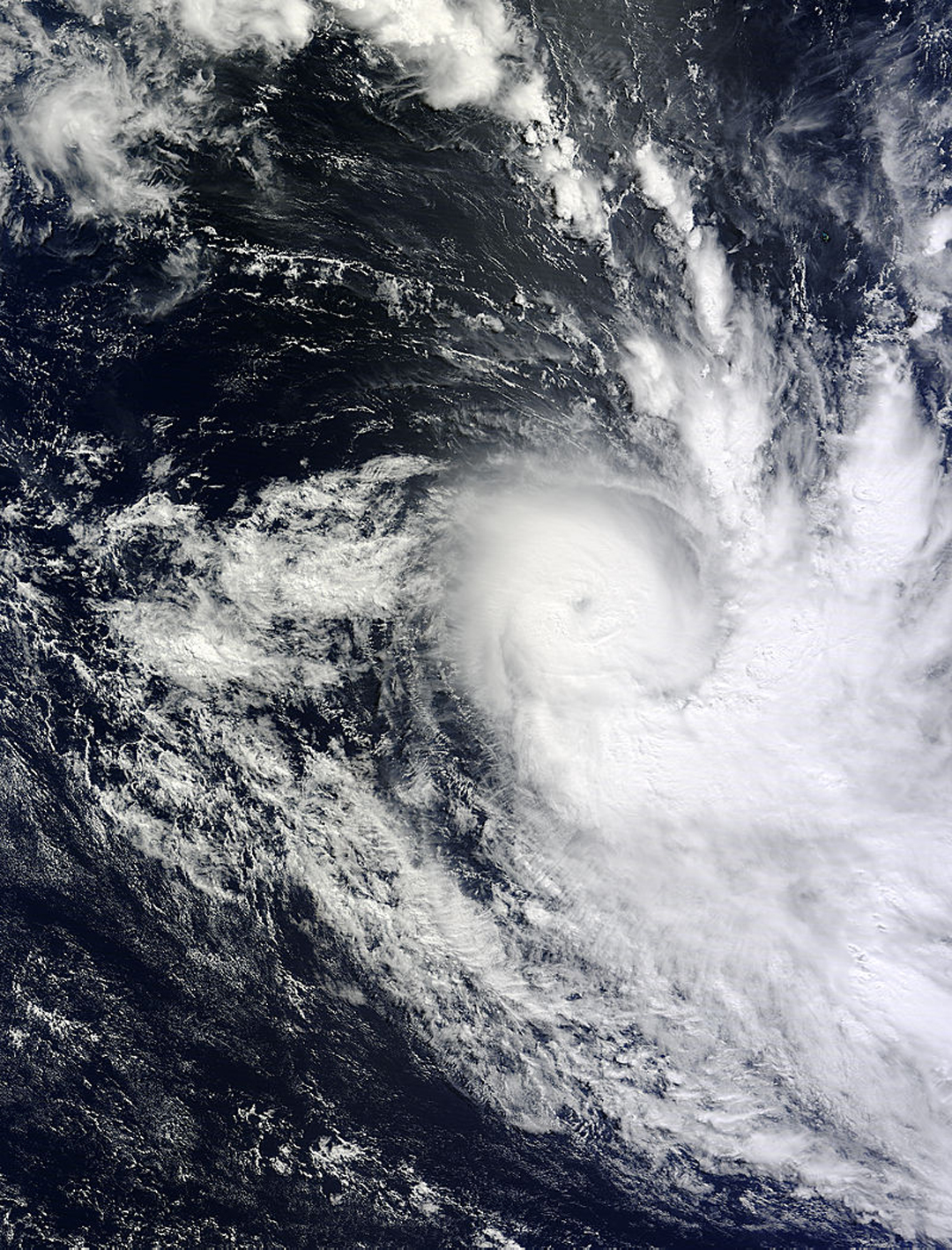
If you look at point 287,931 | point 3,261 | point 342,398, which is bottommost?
point 287,931

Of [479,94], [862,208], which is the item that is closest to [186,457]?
[479,94]

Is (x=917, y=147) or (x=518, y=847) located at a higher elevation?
(x=917, y=147)

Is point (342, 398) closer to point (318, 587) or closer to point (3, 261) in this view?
point (318, 587)

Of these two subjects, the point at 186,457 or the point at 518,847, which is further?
the point at 518,847

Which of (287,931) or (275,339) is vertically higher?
(275,339)

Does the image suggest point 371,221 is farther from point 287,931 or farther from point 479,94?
point 287,931

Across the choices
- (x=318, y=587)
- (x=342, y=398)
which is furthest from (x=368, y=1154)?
(x=342, y=398)
